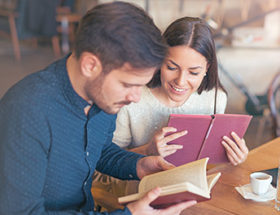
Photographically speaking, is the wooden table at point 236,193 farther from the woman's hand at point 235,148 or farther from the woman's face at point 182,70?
the woman's face at point 182,70

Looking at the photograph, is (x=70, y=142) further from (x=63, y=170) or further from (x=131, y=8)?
(x=131, y=8)

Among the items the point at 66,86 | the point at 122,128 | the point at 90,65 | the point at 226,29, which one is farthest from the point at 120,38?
the point at 226,29

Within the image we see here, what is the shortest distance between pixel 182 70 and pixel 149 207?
638 mm

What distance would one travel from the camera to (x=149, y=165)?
4.49 feet

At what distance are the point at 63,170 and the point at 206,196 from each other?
1.30ft

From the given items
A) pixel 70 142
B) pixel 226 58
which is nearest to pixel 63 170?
pixel 70 142

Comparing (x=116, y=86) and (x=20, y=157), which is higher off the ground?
(x=116, y=86)

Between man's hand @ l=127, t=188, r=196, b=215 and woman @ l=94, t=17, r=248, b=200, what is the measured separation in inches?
15.0

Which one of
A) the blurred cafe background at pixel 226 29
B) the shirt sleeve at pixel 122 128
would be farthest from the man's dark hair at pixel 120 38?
the blurred cafe background at pixel 226 29

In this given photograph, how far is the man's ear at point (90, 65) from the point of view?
3.27 ft

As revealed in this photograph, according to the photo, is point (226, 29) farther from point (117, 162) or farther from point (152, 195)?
point (152, 195)

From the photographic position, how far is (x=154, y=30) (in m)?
1.01

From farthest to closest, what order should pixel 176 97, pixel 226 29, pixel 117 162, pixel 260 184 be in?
1. pixel 226 29
2. pixel 176 97
3. pixel 117 162
4. pixel 260 184

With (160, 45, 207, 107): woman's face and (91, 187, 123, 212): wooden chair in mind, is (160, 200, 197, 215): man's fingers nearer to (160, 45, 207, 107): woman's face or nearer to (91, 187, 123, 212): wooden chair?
(91, 187, 123, 212): wooden chair
